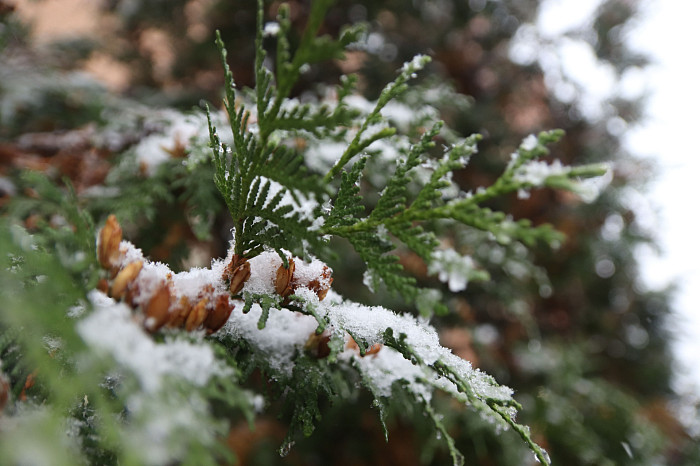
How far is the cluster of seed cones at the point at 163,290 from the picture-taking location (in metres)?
0.63

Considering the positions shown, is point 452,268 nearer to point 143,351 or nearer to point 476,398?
point 476,398

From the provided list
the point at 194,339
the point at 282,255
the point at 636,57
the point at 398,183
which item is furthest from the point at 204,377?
the point at 636,57

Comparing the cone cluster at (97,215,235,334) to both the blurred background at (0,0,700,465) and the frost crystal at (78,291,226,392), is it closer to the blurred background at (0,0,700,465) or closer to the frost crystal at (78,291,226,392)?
the frost crystal at (78,291,226,392)

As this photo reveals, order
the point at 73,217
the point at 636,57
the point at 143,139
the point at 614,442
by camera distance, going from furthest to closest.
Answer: the point at 636,57 < the point at 614,442 < the point at 143,139 < the point at 73,217

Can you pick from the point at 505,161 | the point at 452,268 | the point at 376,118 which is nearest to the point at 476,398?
the point at 452,268

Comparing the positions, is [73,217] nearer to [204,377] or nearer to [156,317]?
[156,317]

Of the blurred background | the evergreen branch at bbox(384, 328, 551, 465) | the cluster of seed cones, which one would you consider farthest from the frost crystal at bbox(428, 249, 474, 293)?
the blurred background

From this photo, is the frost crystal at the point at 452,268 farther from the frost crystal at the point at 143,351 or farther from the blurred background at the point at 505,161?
the blurred background at the point at 505,161

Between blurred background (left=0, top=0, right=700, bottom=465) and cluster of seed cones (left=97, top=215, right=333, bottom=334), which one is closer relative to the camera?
cluster of seed cones (left=97, top=215, right=333, bottom=334)

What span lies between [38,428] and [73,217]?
259 mm

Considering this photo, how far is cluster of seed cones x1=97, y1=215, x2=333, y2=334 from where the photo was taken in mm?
625

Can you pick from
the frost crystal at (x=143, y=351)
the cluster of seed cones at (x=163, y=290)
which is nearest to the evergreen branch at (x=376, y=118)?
the cluster of seed cones at (x=163, y=290)

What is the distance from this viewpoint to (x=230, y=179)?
76cm

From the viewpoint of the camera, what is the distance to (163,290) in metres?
0.62
